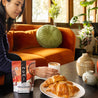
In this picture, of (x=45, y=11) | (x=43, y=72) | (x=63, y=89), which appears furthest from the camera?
(x=45, y=11)

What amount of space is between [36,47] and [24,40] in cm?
30

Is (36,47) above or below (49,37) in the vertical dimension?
below

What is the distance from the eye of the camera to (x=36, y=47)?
10.5 ft

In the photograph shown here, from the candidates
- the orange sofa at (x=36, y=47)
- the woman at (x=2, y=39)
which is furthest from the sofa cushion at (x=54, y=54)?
the woman at (x=2, y=39)

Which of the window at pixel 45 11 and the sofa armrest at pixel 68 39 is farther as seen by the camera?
the window at pixel 45 11

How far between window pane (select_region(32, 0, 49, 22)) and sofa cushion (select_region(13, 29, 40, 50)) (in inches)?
46.0

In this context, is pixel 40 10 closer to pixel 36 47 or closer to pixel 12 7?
pixel 36 47

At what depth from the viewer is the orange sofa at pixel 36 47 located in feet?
8.46

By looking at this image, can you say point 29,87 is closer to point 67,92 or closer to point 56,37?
point 67,92

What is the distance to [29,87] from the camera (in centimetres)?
102

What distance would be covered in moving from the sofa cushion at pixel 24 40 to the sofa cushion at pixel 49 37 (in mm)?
95

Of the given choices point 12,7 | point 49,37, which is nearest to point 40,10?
point 49,37

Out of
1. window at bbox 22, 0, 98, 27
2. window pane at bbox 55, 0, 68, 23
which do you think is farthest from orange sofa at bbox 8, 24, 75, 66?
window pane at bbox 55, 0, 68, 23

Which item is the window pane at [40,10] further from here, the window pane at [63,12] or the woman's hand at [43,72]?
the woman's hand at [43,72]
